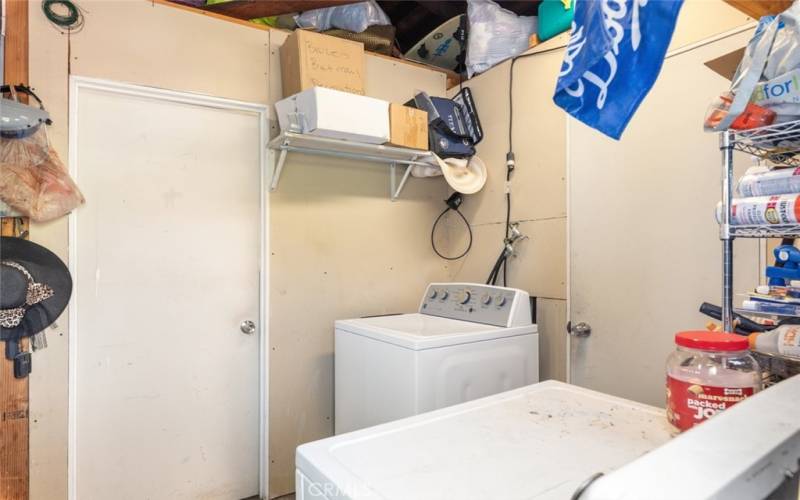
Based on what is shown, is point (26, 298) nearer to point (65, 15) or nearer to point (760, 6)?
point (65, 15)

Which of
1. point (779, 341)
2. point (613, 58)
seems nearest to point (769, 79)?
point (613, 58)

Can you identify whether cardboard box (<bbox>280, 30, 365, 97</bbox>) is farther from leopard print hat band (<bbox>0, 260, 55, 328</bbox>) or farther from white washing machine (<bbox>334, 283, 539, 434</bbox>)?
leopard print hat band (<bbox>0, 260, 55, 328</bbox>)

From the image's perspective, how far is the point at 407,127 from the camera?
222cm

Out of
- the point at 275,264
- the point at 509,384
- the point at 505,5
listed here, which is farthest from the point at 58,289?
the point at 505,5

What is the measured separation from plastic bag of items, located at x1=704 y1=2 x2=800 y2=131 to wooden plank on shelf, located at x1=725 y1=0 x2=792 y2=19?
56cm

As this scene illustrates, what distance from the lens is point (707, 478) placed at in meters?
0.51

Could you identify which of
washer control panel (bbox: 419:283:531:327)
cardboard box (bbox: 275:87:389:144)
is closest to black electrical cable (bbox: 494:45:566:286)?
washer control panel (bbox: 419:283:531:327)

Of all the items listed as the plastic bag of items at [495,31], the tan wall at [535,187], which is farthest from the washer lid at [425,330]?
the plastic bag of items at [495,31]

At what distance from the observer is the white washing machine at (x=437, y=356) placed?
165cm

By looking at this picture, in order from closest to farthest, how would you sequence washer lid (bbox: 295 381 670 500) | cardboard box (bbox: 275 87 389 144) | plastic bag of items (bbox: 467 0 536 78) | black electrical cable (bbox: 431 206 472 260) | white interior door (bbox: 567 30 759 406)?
washer lid (bbox: 295 381 670 500)
white interior door (bbox: 567 30 759 406)
cardboard box (bbox: 275 87 389 144)
plastic bag of items (bbox: 467 0 536 78)
black electrical cable (bbox: 431 206 472 260)

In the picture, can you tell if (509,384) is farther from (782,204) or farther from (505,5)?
(505,5)

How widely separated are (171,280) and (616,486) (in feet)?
6.56

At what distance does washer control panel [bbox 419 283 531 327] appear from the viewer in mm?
1943

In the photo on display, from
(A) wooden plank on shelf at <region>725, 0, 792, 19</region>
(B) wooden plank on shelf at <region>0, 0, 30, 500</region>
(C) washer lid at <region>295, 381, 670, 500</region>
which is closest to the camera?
(C) washer lid at <region>295, 381, 670, 500</region>
